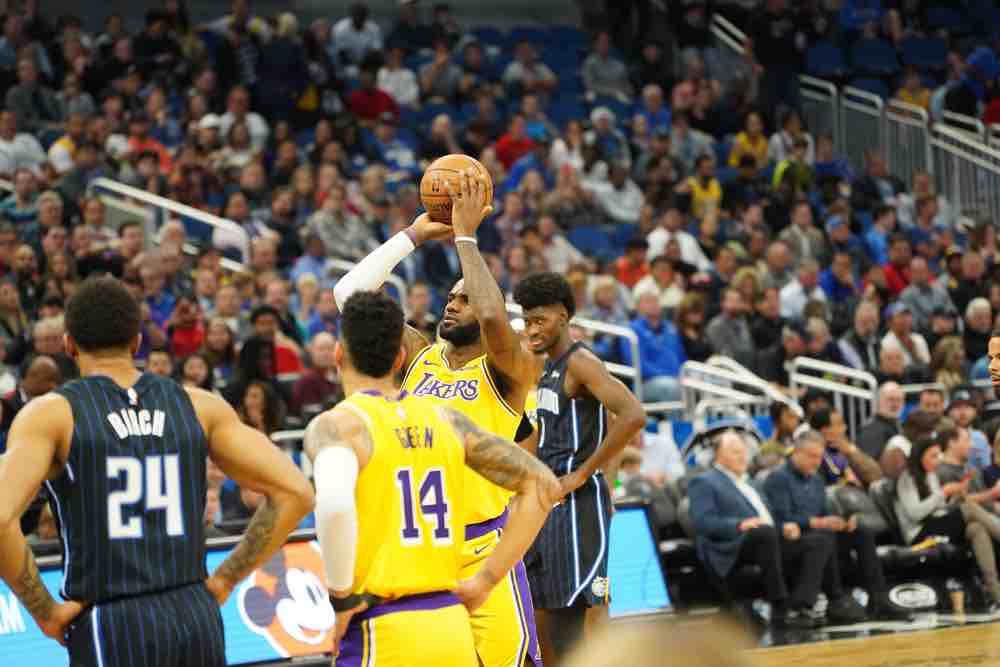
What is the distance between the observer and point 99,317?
4.53 m

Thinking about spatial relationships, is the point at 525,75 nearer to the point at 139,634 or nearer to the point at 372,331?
the point at 372,331

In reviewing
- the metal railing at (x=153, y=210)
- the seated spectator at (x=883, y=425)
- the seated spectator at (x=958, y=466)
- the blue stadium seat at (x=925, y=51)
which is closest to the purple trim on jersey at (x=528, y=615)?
the seated spectator at (x=958, y=466)

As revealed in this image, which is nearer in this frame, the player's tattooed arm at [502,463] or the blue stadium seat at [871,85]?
the player's tattooed arm at [502,463]

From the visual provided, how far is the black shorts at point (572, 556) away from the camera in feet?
23.6

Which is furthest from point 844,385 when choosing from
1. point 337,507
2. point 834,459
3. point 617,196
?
point 337,507

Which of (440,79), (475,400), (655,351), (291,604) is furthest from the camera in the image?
(440,79)

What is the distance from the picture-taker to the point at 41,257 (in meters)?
13.3

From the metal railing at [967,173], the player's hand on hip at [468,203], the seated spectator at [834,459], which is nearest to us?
the player's hand on hip at [468,203]

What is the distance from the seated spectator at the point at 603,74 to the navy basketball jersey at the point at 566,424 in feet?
44.1

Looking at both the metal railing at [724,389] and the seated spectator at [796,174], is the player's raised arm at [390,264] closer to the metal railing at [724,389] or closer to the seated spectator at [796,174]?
the metal railing at [724,389]

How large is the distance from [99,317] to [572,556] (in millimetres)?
3162

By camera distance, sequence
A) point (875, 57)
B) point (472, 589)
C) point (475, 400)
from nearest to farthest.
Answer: point (472, 589) → point (475, 400) → point (875, 57)

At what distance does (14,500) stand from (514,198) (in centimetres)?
1214

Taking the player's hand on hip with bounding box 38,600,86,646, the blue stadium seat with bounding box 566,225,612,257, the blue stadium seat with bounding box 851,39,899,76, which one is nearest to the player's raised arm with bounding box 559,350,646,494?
the player's hand on hip with bounding box 38,600,86,646
